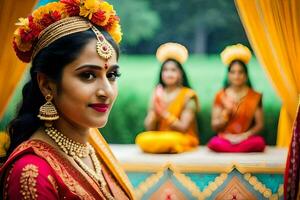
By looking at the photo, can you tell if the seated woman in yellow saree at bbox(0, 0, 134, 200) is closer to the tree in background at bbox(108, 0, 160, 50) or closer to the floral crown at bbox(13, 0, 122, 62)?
the floral crown at bbox(13, 0, 122, 62)

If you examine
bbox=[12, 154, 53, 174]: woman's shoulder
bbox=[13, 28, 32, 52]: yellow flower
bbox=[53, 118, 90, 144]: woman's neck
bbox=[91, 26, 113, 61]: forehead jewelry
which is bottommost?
bbox=[12, 154, 53, 174]: woman's shoulder

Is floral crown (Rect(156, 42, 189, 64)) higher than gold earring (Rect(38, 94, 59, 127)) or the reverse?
higher

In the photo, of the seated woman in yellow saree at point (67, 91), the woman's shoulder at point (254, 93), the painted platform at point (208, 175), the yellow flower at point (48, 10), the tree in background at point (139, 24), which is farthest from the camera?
the tree in background at point (139, 24)

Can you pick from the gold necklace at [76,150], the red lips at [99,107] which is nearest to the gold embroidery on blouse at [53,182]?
the gold necklace at [76,150]

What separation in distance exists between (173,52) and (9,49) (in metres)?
1.12

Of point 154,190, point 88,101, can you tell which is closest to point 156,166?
point 154,190

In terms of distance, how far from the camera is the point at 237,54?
11.2 ft

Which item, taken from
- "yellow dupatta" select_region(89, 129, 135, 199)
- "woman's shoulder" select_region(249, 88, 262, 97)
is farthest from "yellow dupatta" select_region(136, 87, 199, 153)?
"yellow dupatta" select_region(89, 129, 135, 199)

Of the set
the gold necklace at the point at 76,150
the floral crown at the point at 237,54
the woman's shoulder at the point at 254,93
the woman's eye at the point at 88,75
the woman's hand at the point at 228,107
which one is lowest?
the gold necklace at the point at 76,150

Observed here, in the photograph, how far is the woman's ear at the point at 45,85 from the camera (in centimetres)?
173

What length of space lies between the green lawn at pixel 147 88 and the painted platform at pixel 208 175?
0.37m

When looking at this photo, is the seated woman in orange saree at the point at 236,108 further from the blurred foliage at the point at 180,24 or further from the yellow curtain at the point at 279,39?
the yellow curtain at the point at 279,39

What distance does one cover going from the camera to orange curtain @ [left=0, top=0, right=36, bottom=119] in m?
2.86

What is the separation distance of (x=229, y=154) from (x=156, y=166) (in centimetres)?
48
